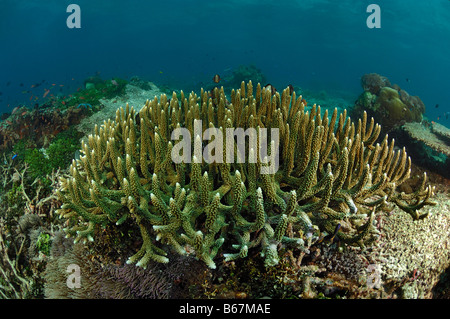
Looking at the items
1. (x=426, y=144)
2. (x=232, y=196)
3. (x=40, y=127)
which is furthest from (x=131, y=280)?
(x=40, y=127)

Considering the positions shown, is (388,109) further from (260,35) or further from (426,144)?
(260,35)

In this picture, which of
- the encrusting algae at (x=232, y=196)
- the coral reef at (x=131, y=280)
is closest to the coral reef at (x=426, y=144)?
the encrusting algae at (x=232, y=196)

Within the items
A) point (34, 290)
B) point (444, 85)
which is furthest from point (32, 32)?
point (444, 85)

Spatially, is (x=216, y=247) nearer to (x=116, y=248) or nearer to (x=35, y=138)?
(x=116, y=248)

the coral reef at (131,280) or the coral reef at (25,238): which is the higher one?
the coral reef at (131,280)

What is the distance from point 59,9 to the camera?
7719cm

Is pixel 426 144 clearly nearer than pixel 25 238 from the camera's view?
No

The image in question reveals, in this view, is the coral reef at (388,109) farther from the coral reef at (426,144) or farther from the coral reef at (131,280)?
the coral reef at (131,280)

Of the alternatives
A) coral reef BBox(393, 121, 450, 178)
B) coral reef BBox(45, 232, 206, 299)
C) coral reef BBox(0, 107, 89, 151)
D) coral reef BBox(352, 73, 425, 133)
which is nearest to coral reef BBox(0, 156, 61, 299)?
coral reef BBox(45, 232, 206, 299)

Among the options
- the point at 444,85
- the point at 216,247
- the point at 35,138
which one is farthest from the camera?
the point at 444,85

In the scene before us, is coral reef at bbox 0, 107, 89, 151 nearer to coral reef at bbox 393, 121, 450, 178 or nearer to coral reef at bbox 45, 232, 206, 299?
coral reef at bbox 45, 232, 206, 299

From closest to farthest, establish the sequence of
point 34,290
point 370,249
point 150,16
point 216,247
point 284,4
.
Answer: point 216,247 < point 370,249 < point 34,290 < point 284,4 < point 150,16
